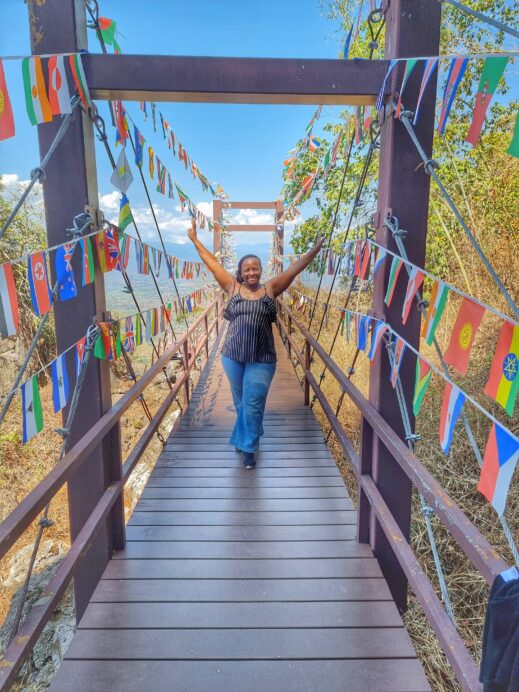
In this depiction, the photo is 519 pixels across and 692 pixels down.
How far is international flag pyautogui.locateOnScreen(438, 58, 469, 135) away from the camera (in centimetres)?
157

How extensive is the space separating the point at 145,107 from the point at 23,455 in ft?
27.3

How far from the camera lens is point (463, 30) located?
611 centimetres

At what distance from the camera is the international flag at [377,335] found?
2.14 metres

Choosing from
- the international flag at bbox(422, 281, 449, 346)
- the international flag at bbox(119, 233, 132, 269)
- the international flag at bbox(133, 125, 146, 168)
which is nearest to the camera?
the international flag at bbox(422, 281, 449, 346)

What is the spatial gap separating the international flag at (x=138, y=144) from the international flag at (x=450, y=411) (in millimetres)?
2198

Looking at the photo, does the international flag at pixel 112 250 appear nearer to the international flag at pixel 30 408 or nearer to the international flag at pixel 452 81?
the international flag at pixel 30 408

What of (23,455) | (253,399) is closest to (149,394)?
(23,455)

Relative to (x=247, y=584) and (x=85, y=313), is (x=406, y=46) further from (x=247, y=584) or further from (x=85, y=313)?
(x=247, y=584)

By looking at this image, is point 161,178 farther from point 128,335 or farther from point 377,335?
point 377,335

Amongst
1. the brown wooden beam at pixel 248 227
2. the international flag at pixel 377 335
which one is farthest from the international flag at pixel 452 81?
the brown wooden beam at pixel 248 227

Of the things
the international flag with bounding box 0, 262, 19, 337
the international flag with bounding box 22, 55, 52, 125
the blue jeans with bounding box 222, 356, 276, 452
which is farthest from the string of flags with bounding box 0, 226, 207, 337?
the blue jeans with bounding box 222, 356, 276, 452

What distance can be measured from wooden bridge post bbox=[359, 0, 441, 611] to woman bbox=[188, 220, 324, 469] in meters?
0.96

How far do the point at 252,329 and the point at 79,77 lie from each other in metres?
1.69

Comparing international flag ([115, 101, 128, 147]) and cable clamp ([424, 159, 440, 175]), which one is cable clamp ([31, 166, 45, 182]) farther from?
cable clamp ([424, 159, 440, 175])
